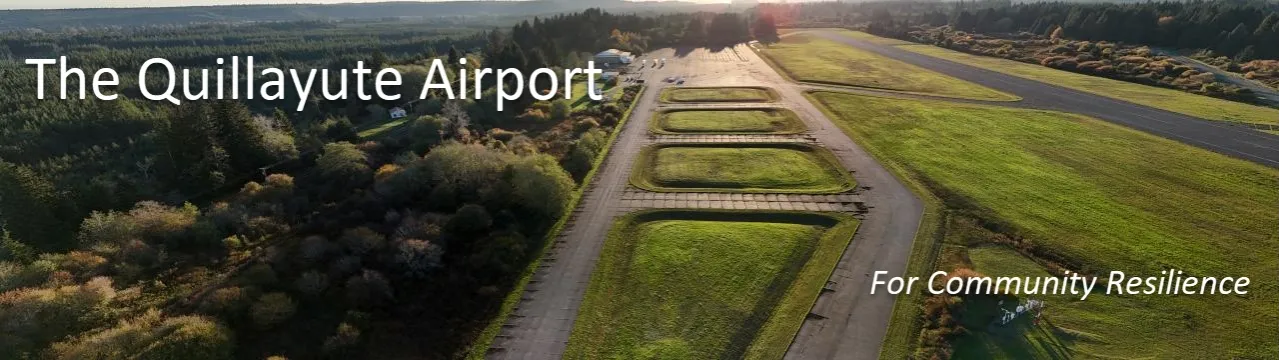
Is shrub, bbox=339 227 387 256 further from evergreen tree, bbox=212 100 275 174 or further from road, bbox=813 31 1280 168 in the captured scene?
road, bbox=813 31 1280 168

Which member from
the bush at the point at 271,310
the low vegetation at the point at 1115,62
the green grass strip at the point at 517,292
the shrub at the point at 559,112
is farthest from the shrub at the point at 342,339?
the low vegetation at the point at 1115,62

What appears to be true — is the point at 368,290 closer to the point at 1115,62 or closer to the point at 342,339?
the point at 342,339

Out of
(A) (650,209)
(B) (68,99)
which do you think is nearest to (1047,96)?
(A) (650,209)

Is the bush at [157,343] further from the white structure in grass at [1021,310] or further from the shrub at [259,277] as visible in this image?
the white structure in grass at [1021,310]

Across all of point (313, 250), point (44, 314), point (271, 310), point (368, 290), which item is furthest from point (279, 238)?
point (368, 290)

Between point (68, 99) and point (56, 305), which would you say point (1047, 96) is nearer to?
point (56, 305)
